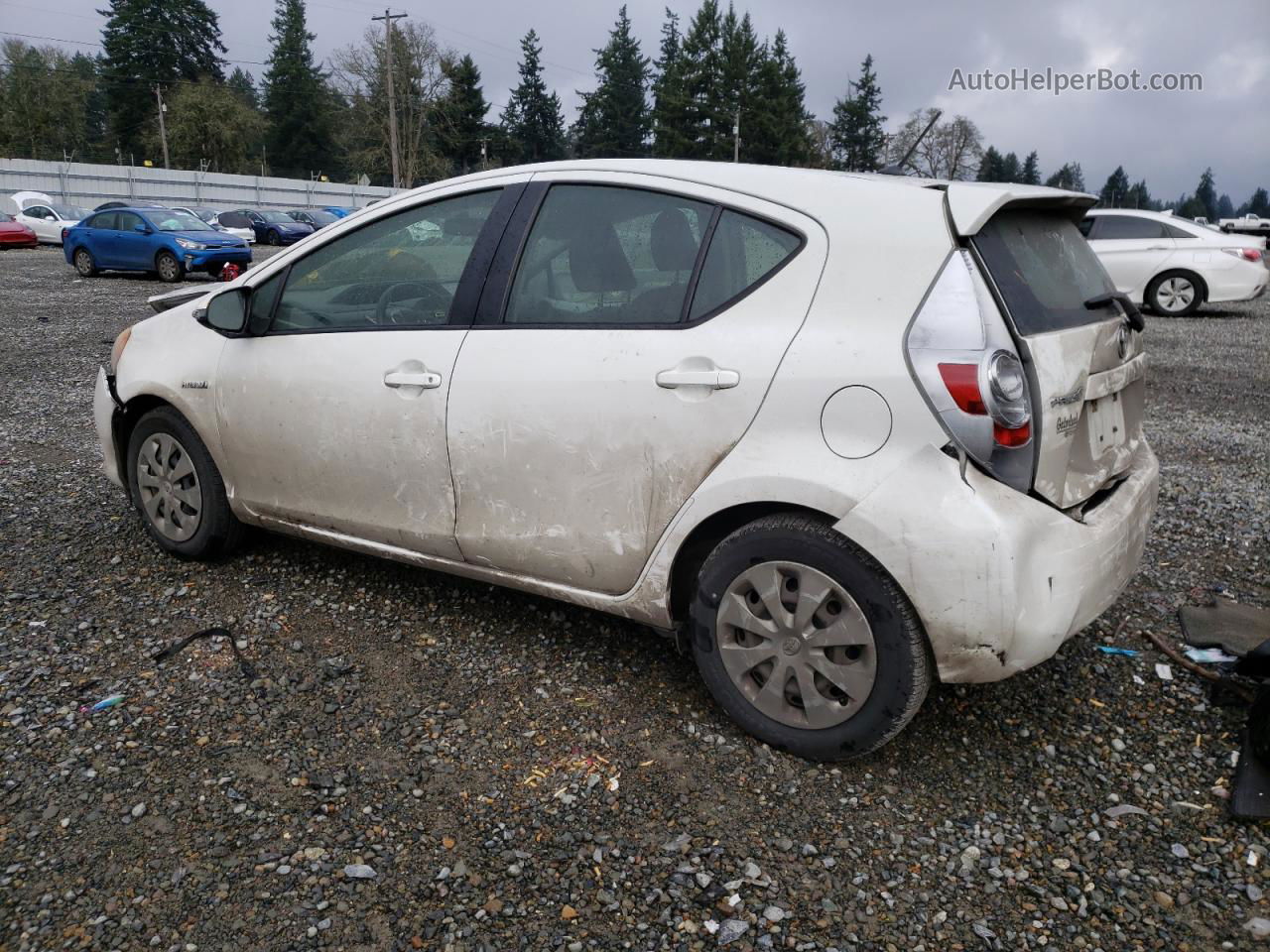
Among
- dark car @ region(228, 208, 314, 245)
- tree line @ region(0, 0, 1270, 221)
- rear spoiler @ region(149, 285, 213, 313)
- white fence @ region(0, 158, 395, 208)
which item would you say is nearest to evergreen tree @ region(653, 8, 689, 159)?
tree line @ region(0, 0, 1270, 221)

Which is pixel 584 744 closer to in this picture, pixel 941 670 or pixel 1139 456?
pixel 941 670

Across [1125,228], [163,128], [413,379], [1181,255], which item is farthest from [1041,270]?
[163,128]

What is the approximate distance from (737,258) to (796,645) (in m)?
1.15

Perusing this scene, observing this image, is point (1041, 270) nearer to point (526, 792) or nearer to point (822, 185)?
point (822, 185)

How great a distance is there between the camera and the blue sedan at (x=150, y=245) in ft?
67.7

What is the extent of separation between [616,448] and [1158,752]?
1.92 metres

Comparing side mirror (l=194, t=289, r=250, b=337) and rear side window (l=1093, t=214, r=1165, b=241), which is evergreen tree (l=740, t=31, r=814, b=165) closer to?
rear side window (l=1093, t=214, r=1165, b=241)

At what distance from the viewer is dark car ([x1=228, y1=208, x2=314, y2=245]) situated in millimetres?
36688

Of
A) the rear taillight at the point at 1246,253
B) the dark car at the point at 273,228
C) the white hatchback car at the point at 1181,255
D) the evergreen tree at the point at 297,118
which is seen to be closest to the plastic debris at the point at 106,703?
the white hatchback car at the point at 1181,255

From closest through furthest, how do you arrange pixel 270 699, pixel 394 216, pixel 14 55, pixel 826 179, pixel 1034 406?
pixel 1034 406 → pixel 826 179 → pixel 270 699 → pixel 394 216 → pixel 14 55

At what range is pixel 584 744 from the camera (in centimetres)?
300

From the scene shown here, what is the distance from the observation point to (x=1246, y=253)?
15.0m

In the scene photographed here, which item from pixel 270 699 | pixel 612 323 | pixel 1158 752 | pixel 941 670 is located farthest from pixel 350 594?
pixel 1158 752

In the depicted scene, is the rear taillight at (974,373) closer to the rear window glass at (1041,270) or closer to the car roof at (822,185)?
the rear window glass at (1041,270)
